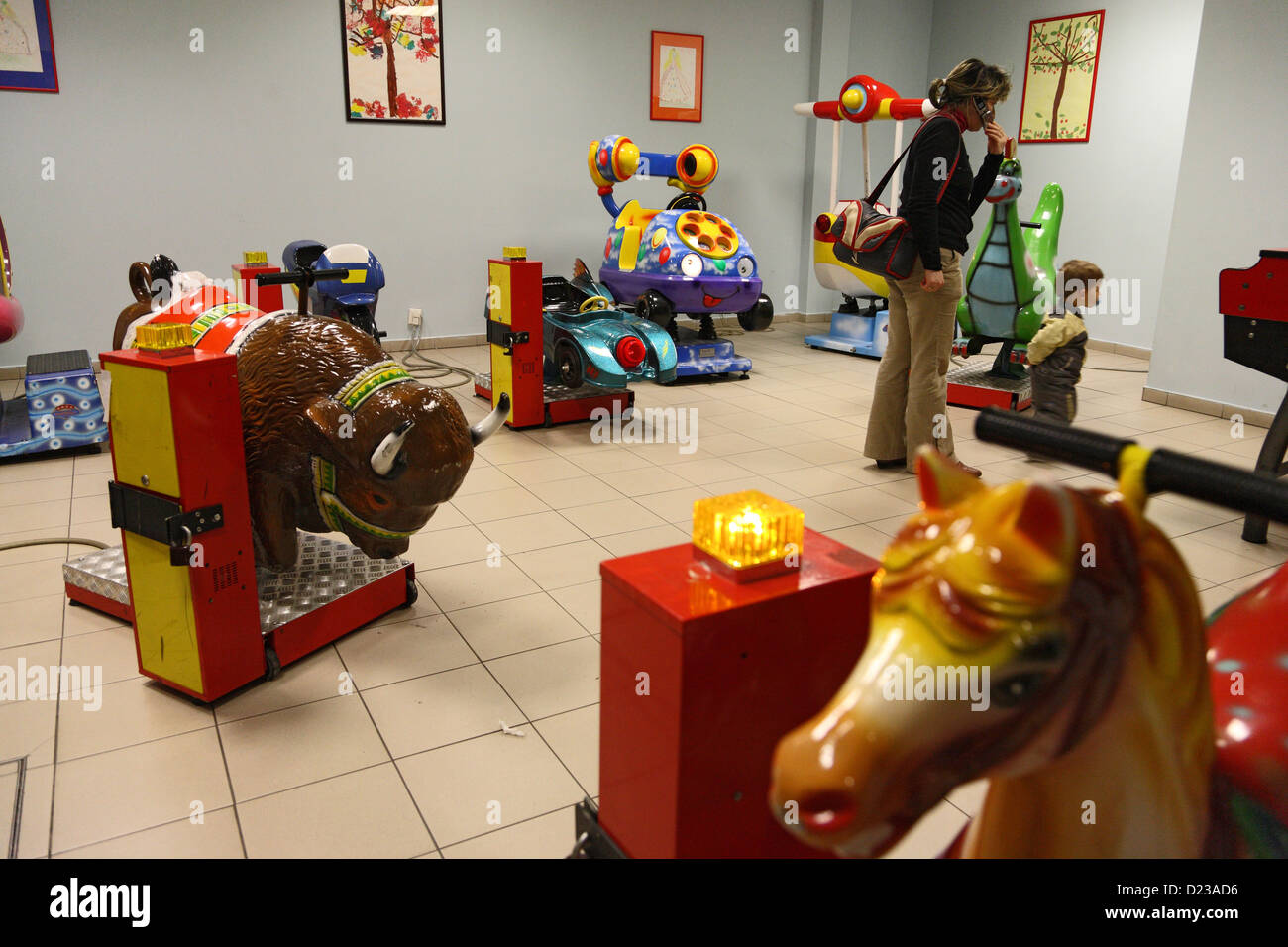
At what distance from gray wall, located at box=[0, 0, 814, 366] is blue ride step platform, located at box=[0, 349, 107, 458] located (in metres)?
1.82

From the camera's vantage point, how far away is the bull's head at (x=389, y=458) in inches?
99.1

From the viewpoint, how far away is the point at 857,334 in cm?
769

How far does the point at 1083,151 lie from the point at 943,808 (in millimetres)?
7091

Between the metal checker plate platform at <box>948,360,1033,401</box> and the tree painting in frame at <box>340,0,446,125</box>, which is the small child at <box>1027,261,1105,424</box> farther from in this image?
the tree painting in frame at <box>340,0,446,125</box>

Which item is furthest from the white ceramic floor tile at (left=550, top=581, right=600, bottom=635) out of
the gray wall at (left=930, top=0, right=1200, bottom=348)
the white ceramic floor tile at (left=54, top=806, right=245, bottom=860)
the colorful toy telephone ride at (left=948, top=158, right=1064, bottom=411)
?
the gray wall at (left=930, top=0, right=1200, bottom=348)

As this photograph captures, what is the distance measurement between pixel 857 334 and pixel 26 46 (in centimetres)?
608

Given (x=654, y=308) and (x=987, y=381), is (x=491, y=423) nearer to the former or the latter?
(x=654, y=308)

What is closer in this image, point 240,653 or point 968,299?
point 240,653

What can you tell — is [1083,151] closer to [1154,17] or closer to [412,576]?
[1154,17]

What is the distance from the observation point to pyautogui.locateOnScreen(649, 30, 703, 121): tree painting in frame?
7875mm

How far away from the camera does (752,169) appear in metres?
8.52

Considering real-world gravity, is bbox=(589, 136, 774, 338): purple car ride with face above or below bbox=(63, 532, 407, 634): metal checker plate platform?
above

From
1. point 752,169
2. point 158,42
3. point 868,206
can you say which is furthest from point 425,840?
point 752,169

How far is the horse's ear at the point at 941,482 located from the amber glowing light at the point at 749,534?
0.39 metres
